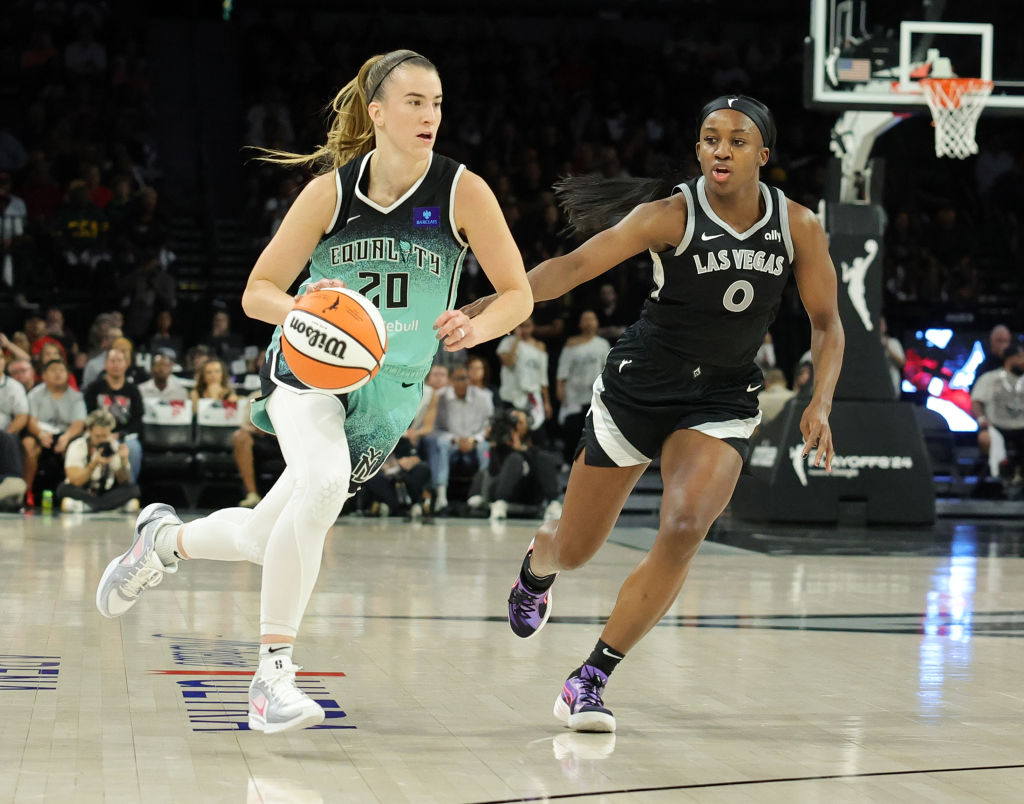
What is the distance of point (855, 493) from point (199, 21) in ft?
42.4

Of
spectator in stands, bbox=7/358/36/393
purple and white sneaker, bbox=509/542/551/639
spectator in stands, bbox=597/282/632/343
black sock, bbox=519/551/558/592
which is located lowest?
purple and white sneaker, bbox=509/542/551/639

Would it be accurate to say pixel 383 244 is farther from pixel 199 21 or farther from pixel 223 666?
pixel 199 21

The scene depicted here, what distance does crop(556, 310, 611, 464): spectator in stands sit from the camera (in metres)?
13.7

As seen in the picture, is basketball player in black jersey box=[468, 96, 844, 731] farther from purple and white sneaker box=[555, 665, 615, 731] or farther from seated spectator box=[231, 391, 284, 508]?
seated spectator box=[231, 391, 284, 508]

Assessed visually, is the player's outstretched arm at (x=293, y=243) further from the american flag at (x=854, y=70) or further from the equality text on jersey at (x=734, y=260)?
the american flag at (x=854, y=70)

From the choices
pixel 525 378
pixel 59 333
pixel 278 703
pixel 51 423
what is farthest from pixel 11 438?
pixel 278 703

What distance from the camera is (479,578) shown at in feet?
27.0

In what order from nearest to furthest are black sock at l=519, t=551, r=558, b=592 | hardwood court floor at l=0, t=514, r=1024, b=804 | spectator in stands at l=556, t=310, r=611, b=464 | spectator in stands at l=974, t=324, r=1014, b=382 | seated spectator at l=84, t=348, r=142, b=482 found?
hardwood court floor at l=0, t=514, r=1024, b=804 → black sock at l=519, t=551, r=558, b=592 → seated spectator at l=84, t=348, r=142, b=482 → spectator in stands at l=556, t=310, r=611, b=464 → spectator in stands at l=974, t=324, r=1014, b=382

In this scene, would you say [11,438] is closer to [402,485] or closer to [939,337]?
[402,485]

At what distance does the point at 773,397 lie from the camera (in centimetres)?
1284

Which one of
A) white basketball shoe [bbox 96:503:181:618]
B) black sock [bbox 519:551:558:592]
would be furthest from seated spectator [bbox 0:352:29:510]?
black sock [bbox 519:551:558:592]

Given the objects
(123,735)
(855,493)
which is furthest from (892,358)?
(123,735)

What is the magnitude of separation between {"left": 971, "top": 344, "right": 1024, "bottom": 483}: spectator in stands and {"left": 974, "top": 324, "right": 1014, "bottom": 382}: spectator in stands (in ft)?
0.51

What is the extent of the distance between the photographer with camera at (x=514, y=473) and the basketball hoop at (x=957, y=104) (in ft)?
13.6
